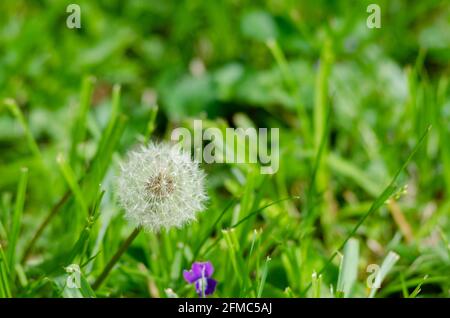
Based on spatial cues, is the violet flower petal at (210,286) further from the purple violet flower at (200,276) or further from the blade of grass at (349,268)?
the blade of grass at (349,268)

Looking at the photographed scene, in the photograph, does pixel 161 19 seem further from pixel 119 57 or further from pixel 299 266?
pixel 299 266

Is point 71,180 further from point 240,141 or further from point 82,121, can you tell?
point 240,141

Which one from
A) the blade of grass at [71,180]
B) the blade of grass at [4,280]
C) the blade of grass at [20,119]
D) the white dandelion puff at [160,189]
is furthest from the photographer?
the blade of grass at [20,119]

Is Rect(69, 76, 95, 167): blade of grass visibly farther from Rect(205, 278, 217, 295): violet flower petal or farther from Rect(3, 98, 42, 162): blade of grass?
Rect(205, 278, 217, 295): violet flower petal

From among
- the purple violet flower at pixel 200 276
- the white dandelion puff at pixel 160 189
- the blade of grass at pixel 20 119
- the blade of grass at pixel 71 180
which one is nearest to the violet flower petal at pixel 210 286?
the purple violet flower at pixel 200 276
